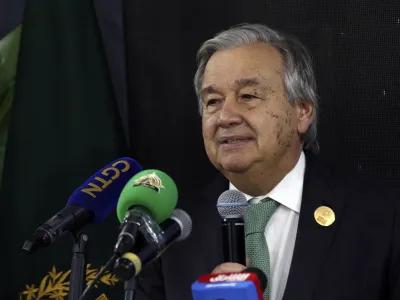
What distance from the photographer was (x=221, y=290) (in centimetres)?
134

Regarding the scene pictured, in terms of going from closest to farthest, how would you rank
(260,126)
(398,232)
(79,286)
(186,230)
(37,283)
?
(186,230), (79,286), (398,232), (260,126), (37,283)

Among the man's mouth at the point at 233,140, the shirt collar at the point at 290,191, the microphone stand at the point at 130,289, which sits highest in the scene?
the man's mouth at the point at 233,140

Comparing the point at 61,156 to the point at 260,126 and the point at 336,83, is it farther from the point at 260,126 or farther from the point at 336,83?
the point at 336,83

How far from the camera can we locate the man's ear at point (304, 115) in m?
2.66

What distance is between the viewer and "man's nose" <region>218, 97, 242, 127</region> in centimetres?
248

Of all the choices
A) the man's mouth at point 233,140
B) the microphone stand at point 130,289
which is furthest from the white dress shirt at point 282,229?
the microphone stand at point 130,289

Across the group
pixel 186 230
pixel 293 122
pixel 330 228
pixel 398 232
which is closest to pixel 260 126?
pixel 293 122

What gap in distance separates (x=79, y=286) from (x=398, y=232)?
3.68ft

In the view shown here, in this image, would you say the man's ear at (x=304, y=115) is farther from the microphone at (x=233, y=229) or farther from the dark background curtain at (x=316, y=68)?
the microphone at (x=233, y=229)

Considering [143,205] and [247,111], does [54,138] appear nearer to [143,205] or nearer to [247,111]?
[247,111]

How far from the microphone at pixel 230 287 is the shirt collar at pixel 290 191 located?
1109 millimetres

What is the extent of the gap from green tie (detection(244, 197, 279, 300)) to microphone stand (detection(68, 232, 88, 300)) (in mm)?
668

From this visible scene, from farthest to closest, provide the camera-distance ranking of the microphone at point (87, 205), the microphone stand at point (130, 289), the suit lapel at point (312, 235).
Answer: the suit lapel at point (312, 235) < the microphone at point (87, 205) < the microphone stand at point (130, 289)

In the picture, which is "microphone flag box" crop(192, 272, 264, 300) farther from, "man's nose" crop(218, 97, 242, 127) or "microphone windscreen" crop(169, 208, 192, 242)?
"man's nose" crop(218, 97, 242, 127)
